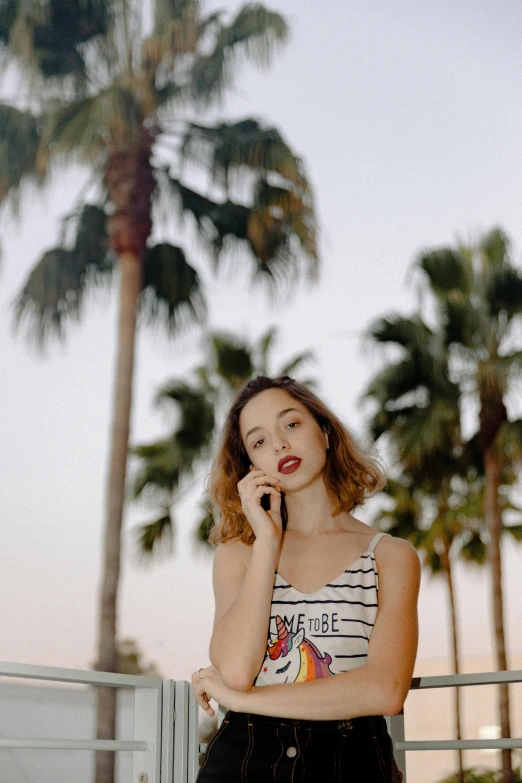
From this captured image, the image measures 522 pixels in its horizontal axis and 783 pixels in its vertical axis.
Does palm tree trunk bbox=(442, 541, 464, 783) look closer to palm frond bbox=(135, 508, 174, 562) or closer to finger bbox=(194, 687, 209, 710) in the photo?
palm frond bbox=(135, 508, 174, 562)

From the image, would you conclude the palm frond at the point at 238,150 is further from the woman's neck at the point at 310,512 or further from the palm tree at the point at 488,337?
the woman's neck at the point at 310,512

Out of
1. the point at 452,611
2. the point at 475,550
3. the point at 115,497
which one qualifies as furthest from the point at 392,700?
the point at 475,550

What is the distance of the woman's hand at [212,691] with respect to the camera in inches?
65.6

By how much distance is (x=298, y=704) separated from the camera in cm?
160

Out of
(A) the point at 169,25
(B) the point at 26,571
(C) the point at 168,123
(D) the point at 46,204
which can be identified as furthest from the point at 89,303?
(B) the point at 26,571

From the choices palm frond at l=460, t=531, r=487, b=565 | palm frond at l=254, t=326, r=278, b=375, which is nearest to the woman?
palm frond at l=254, t=326, r=278, b=375

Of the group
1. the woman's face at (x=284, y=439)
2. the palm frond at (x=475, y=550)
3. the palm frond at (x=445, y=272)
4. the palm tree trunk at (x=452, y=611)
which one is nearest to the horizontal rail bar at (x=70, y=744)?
the woman's face at (x=284, y=439)

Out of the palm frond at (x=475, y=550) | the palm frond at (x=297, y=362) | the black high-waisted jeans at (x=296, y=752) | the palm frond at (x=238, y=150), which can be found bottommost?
the black high-waisted jeans at (x=296, y=752)

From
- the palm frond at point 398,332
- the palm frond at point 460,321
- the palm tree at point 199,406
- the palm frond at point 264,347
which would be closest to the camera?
the palm frond at point 398,332

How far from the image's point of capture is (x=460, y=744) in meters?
1.98

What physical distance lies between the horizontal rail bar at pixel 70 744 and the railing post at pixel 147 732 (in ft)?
0.07

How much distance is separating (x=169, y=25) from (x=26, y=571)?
11.1 m

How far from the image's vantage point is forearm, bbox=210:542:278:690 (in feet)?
5.52

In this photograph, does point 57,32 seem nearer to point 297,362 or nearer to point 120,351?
point 120,351
